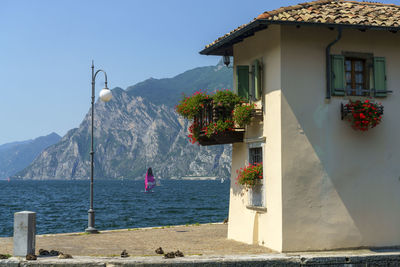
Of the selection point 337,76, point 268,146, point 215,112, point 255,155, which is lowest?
point 255,155

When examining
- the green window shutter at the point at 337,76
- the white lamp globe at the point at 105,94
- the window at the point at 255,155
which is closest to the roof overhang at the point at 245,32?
the green window shutter at the point at 337,76

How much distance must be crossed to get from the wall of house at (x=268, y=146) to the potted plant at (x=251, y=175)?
0.31 metres

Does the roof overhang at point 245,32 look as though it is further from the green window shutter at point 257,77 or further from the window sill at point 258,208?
the window sill at point 258,208

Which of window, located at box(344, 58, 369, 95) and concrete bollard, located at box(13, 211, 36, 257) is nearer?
concrete bollard, located at box(13, 211, 36, 257)

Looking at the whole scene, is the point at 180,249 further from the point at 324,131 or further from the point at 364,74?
the point at 364,74

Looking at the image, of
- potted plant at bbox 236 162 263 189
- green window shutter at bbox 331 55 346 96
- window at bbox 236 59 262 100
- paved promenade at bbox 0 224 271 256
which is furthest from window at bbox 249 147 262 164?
green window shutter at bbox 331 55 346 96

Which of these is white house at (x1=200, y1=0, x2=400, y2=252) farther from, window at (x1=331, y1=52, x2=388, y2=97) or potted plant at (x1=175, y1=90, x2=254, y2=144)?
potted plant at (x1=175, y1=90, x2=254, y2=144)

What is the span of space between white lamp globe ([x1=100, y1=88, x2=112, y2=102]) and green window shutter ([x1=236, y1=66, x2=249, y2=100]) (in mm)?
6200

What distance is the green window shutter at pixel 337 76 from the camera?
15.0 metres

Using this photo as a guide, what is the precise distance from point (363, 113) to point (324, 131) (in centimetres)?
116

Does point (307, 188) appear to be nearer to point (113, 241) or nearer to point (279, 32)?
point (279, 32)

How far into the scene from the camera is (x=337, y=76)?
591 inches

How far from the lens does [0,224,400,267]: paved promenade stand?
12367mm

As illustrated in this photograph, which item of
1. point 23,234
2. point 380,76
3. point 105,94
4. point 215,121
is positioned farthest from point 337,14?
point 23,234
